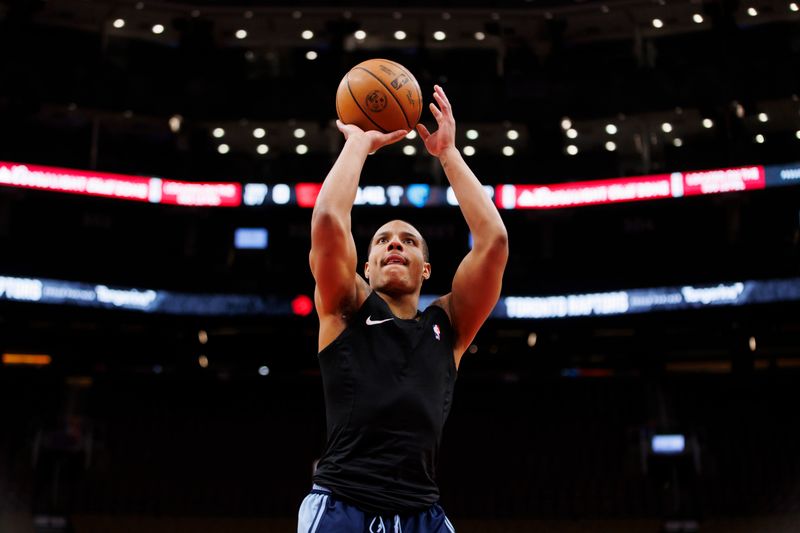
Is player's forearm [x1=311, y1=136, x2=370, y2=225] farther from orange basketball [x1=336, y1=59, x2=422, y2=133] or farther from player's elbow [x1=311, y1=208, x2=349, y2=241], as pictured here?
orange basketball [x1=336, y1=59, x2=422, y2=133]

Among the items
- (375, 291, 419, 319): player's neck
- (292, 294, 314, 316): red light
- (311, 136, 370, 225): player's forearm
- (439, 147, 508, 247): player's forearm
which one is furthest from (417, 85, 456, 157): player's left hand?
(292, 294, 314, 316): red light

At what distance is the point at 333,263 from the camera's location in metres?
3.34

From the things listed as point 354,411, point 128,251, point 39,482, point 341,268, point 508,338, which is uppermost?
point 128,251

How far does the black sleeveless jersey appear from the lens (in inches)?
126

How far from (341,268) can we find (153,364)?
1991 cm

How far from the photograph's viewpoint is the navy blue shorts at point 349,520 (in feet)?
10.3

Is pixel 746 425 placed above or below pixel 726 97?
below

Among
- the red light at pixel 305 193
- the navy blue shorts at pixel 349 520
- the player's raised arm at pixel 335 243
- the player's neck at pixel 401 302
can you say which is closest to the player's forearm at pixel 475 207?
the player's neck at pixel 401 302

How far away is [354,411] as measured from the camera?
10.6 feet

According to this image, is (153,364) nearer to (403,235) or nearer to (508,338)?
(508,338)

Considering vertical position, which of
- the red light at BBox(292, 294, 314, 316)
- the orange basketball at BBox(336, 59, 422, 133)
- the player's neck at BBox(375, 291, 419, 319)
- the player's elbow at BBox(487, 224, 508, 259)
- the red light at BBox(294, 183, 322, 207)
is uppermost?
the red light at BBox(294, 183, 322, 207)

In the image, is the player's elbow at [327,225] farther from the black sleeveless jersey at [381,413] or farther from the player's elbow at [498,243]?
the player's elbow at [498,243]

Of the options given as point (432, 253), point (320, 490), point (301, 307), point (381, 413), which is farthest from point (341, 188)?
point (432, 253)

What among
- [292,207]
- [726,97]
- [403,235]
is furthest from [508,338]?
[403,235]
